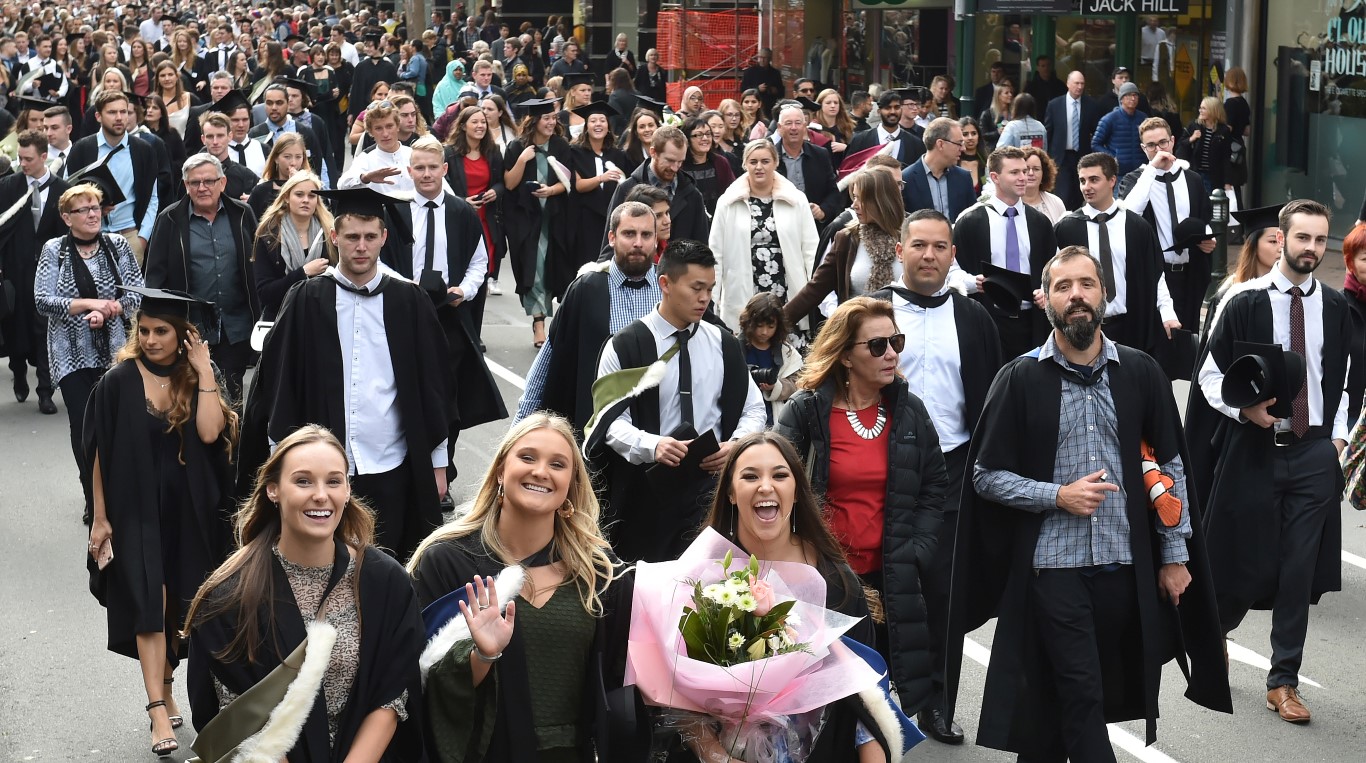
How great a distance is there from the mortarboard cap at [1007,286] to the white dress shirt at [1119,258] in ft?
5.30

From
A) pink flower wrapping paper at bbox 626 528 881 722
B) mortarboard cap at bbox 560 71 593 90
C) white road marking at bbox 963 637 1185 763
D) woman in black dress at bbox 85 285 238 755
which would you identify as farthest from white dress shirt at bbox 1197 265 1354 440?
mortarboard cap at bbox 560 71 593 90

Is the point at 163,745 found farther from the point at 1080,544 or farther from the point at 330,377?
the point at 1080,544

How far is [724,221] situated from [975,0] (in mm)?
10075

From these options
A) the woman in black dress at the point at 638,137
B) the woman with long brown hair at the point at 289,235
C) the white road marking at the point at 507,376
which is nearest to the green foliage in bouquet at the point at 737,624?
the woman with long brown hair at the point at 289,235

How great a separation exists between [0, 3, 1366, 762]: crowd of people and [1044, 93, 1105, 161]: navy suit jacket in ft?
30.4

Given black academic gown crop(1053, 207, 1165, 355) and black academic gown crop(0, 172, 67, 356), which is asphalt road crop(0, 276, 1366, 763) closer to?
black academic gown crop(1053, 207, 1165, 355)

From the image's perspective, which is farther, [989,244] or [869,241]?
[989,244]

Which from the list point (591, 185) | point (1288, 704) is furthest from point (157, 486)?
point (591, 185)

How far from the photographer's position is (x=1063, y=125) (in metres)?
22.1

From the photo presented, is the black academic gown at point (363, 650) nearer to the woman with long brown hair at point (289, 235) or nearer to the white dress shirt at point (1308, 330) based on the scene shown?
the white dress shirt at point (1308, 330)

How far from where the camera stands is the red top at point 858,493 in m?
6.79

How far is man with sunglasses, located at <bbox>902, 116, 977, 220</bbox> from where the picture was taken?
Answer: 502 inches

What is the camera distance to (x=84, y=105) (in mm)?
25188

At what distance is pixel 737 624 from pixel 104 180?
32.0 feet
